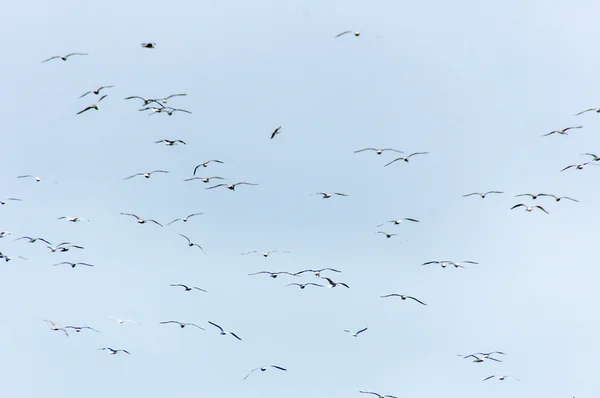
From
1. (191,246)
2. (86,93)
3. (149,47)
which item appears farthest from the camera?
(191,246)

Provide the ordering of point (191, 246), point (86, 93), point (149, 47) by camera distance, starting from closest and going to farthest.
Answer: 1. point (149, 47)
2. point (86, 93)
3. point (191, 246)

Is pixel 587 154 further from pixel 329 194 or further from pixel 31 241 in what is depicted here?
pixel 31 241

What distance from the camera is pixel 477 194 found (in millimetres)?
85688

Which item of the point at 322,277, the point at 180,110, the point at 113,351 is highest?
the point at 180,110

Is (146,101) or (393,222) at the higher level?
(146,101)

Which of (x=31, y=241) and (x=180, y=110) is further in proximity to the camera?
(x=31, y=241)

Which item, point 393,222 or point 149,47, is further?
point 393,222

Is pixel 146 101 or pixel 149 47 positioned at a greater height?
pixel 149 47

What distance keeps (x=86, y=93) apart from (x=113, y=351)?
1974 cm

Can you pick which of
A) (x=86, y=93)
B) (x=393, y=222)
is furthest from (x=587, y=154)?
(x=86, y=93)

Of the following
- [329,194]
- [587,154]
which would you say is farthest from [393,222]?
[587,154]

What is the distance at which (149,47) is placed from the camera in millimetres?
72062

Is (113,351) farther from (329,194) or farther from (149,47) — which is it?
(149,47)

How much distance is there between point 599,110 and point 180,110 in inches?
1034
